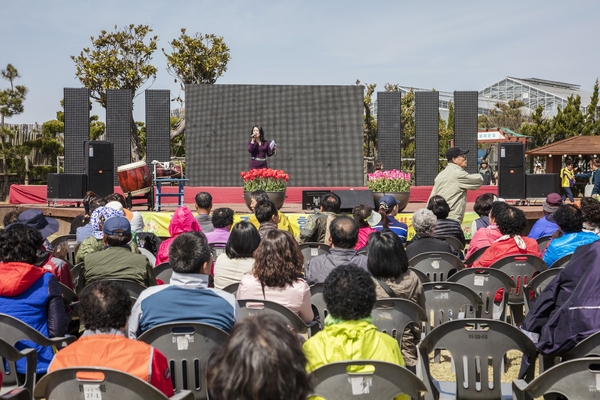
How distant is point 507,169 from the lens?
13594 mm

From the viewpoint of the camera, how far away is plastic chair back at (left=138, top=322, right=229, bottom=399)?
2648mm

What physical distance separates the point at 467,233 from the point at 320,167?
23.7 ft

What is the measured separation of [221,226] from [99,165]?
313 inches

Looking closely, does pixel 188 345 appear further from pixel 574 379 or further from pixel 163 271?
pixel 163 271

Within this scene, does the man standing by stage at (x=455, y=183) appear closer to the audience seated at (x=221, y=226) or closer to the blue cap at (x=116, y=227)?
the audience seated at (x=221, y=226)

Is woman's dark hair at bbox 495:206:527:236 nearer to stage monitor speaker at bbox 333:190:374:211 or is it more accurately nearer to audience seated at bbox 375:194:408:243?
audience seated at bbox 375:194:408:243

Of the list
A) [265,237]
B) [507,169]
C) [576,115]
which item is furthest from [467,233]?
[576,115]

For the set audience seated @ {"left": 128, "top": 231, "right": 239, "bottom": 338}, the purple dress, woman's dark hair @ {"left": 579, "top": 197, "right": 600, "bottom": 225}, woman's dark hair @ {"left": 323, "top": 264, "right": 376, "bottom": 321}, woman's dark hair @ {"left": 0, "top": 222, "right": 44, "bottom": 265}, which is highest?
the purple dress

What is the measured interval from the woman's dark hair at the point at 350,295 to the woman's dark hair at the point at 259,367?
99 cm

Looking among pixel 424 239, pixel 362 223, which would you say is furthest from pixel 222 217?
pixel 424 239

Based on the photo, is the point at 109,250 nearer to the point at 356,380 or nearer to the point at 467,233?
the point at 356,380

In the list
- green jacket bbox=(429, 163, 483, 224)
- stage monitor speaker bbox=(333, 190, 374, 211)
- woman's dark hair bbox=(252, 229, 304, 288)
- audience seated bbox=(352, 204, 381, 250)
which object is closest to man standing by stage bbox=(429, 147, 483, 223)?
green jacket bbox=(429, 163, 483, 224)

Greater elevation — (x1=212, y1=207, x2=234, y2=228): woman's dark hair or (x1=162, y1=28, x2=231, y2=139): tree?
(x1=162, y1=28, x2=231, y2=139): tree

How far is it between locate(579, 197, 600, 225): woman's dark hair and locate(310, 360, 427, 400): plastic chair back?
114 inches
